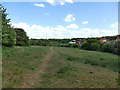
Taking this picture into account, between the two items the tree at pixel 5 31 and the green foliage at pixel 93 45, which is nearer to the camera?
the tree at pixel 5 31

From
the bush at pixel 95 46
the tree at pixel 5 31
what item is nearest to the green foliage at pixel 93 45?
the bush at pixel 95 46

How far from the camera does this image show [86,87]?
638cm

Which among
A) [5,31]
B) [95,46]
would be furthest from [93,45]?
[5,31]

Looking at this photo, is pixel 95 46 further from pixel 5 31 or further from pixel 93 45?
pixel 5 31

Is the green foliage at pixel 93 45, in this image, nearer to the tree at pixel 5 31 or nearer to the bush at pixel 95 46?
the bush at pixel 95 46

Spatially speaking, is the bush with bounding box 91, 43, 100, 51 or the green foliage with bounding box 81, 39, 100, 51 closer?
the bush with bounding box 91, 43, 100, 51

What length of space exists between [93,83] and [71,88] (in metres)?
1.83

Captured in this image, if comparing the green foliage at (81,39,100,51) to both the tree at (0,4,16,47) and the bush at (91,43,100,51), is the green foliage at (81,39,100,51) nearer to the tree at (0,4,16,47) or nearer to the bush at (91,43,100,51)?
the bush at (91,43,100,51)

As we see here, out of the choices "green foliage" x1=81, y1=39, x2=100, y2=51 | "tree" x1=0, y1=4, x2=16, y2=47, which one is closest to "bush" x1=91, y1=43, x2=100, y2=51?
"green foliage" x1=81, y1=39, x2=100, y2=51

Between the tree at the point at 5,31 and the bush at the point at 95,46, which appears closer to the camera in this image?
the tree at the point at 5,31

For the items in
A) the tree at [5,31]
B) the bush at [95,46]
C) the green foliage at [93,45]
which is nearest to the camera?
the tree at [5,31]

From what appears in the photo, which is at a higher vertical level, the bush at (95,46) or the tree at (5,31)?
the tree at (5,31)

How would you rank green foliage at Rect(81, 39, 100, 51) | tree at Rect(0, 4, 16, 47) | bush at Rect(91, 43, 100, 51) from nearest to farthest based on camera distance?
1. tree at Rect(0, 4, 16, 47)
2. bush at Rect(91, 43, 100, 51)
3. green foliage at Rect(81, 39, 100, 51)

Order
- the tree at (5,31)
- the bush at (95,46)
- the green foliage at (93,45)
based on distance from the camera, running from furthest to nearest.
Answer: the green foliage at (93,45) → the bush at (95,46) → the tree at (5,31)
